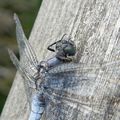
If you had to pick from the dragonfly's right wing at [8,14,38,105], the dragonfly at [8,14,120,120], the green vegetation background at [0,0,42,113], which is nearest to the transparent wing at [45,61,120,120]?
the dragonfly at [8,14,120,120]

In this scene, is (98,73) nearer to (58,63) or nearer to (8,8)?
(58,63)

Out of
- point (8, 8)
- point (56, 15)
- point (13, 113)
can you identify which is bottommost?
point (13, 113)

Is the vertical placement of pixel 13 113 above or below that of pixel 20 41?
below

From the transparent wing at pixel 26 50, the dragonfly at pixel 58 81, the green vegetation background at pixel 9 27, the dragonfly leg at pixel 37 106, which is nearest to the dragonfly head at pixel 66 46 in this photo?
the dragonfly at pixel 58 81

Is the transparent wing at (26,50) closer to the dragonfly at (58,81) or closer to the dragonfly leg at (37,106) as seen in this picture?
the dragonfly at (58,81)

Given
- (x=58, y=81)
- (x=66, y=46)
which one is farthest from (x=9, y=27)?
(x=58, y=81)

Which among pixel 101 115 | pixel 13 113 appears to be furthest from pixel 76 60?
pixel 13 113

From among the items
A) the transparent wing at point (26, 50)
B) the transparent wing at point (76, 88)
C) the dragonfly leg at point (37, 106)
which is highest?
the transparent wing at point (26, 50)
